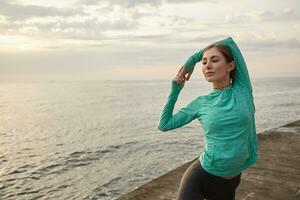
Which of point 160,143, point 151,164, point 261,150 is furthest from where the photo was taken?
point 160,143

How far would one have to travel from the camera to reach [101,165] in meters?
15.4

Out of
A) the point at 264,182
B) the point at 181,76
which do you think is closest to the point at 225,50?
the point at 181,76

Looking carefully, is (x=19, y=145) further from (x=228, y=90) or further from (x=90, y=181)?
(x=228, y=90)

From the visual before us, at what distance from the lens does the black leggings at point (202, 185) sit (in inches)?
105

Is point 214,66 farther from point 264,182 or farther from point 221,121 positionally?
point 264,182

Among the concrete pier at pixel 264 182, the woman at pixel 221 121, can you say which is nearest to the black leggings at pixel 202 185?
the woman at pixel 221 121

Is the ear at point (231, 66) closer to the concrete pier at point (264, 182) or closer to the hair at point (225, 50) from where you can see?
the hair at point (225, 50)

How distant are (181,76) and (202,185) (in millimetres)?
884

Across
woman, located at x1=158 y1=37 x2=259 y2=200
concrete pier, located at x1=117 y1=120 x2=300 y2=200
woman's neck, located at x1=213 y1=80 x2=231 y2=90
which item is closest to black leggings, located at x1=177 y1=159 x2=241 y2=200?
woman, located at x1=158 y1=37 x2=259 y2=200

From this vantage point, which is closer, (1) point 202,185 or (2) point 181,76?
(1) point 202,185

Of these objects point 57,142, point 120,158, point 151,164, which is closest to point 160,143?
point 120,158

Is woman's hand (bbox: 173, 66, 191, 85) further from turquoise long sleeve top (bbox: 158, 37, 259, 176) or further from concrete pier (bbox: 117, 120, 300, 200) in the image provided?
concrete pier (bbox: 117, 120, 300, 200)

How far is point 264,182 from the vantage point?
6930mm

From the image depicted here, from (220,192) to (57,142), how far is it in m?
21.6
